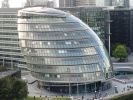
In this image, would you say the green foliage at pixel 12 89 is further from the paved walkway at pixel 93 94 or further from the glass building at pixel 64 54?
the glass building at pixel 64 54

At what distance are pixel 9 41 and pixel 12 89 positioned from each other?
47.6m

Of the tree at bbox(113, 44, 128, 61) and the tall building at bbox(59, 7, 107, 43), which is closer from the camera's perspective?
the tree at bbox(113, 44, 128, 61)

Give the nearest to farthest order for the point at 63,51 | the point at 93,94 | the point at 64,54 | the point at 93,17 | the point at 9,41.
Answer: the point at 93,94 < the point at 64,54 < the point at 63,51 < the point at 9,41 < the point at 93,17

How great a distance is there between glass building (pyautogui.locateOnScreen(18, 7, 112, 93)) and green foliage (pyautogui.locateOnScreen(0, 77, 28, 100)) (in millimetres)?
16107

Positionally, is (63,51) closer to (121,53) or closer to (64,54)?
(64,54)

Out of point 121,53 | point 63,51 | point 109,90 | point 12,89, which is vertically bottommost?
point 109,90

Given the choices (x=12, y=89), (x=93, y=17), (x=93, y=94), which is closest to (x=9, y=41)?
(x=93, y=17)

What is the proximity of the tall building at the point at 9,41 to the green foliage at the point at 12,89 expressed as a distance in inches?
1567

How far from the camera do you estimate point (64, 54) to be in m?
90.6

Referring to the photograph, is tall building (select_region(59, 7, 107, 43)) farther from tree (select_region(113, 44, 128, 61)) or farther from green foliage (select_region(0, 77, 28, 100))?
green foliage (select_region(0, 77, 28, 100))

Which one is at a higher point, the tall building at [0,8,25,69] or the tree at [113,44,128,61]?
the tall building at [0,8,25,69]

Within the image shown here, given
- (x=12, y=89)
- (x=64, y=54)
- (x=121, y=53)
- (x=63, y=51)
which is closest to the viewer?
(x=12, y=89)

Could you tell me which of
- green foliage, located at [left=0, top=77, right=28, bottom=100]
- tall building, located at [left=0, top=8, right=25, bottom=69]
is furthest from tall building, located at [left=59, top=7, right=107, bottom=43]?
green foliage, located at [left=0, top=77, right=28, bottom=100]

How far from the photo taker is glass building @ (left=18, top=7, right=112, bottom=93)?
89.9 metres
